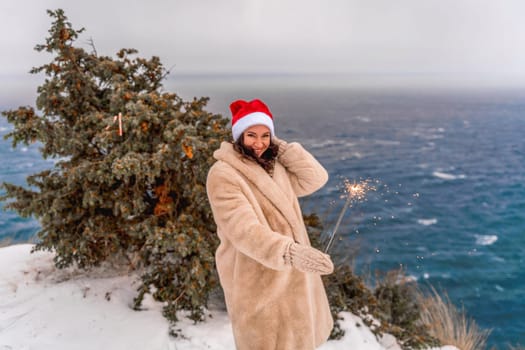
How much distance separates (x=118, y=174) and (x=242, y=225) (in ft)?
6.58

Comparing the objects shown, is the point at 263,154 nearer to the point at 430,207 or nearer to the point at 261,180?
the point at 261,180

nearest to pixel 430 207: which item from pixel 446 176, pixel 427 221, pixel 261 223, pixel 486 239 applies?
pixel 427 221

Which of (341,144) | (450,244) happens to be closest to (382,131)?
(341,144)

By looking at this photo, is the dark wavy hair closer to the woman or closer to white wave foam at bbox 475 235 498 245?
the woman

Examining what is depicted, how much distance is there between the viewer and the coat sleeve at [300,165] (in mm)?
1887

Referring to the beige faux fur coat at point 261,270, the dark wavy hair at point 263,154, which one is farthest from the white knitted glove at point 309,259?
the dark wavy hair at point 263,154

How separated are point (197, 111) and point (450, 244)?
1732 centimetres

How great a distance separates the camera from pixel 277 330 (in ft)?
5.77

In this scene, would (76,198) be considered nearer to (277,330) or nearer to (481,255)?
(277,330)

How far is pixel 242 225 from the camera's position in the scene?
1499mm

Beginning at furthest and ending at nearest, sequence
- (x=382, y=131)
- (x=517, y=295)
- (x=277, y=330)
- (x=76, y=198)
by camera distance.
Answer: (x=382, y=131) < (x=517, y=295) < (x=76, y=198) < (x=277, y=330)

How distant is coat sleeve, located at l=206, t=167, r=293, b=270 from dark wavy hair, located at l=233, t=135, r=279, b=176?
0.18 metres

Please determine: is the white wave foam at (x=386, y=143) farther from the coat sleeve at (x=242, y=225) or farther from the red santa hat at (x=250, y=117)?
the coat sleeve at (x=242, y=225)

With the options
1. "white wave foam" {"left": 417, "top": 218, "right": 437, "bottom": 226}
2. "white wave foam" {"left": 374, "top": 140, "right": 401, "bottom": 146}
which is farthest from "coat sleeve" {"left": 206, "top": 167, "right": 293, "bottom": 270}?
"white wave foam" {"left": 374, "top": 140, "right": 401, "bottom": 146}
